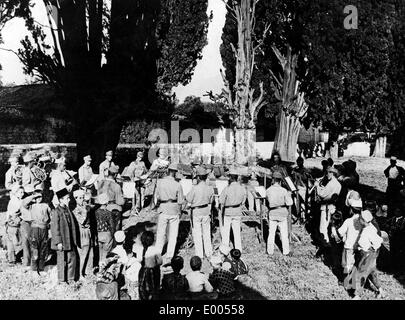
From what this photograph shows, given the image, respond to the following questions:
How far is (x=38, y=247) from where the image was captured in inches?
246

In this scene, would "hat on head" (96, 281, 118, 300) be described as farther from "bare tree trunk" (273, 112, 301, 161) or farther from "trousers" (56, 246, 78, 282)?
"bare tree trunk" (273, 112, 301, 161)

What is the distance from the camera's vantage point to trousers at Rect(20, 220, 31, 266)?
6.30m

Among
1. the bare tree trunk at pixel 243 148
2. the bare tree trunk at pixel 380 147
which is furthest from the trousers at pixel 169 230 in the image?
the bare tree trunk at pixel 380 147

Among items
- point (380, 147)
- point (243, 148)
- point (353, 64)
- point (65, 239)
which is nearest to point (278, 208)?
point (65, 239)

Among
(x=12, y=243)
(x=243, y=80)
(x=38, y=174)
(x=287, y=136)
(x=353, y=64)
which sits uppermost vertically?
(x=243, y=80)

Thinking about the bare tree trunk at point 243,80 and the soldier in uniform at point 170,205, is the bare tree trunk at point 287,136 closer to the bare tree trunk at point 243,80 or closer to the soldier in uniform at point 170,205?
the bare tree trunk at point 243,80

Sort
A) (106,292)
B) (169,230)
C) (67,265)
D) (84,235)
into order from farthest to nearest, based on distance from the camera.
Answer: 1. (169,230)
2. (84,235)
3. (67,265)
4. (106,292)

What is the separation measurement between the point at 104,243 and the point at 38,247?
1.02m

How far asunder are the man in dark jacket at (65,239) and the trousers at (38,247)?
536 mm

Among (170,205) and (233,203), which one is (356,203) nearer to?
(233,203)

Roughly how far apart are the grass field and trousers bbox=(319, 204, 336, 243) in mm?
421
